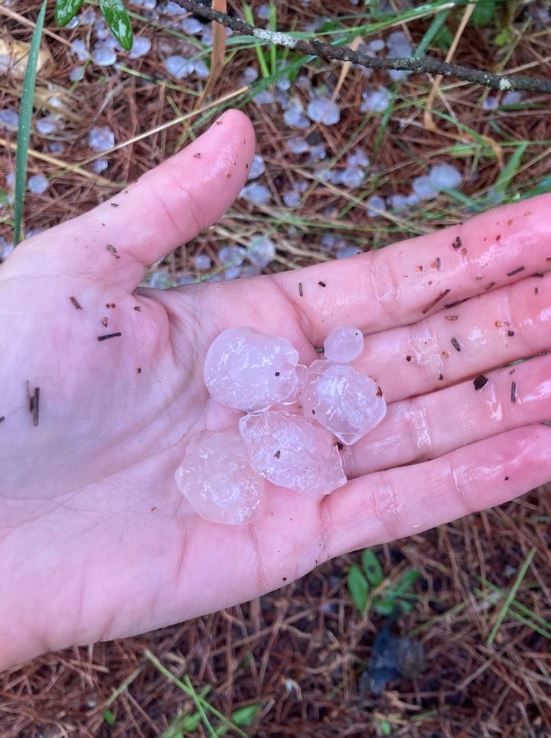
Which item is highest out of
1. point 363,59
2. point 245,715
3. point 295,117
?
point 363,59

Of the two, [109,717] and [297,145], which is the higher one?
[297,145]

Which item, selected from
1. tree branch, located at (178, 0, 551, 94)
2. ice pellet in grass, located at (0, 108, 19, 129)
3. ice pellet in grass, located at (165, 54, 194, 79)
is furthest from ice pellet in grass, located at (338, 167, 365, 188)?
ice pellet in grass, located at (0, 108, 19, 129)

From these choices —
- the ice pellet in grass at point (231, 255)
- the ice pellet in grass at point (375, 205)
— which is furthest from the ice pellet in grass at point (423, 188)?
the ice pellet in grass at point (231, 255)

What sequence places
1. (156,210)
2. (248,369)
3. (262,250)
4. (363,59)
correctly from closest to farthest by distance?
(363,59), (156,210), (248,369), (262,250)

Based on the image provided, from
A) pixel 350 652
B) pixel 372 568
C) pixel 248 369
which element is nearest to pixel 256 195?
pixel 248 369

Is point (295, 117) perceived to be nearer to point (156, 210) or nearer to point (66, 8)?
point (156, 210)

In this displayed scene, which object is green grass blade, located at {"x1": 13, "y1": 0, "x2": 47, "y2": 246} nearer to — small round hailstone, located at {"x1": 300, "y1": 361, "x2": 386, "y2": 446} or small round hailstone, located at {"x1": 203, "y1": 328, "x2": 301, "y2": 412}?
small round hailstone, located at {"x1": 203, "y1": 328, "x2": 301, "y2": 412}
